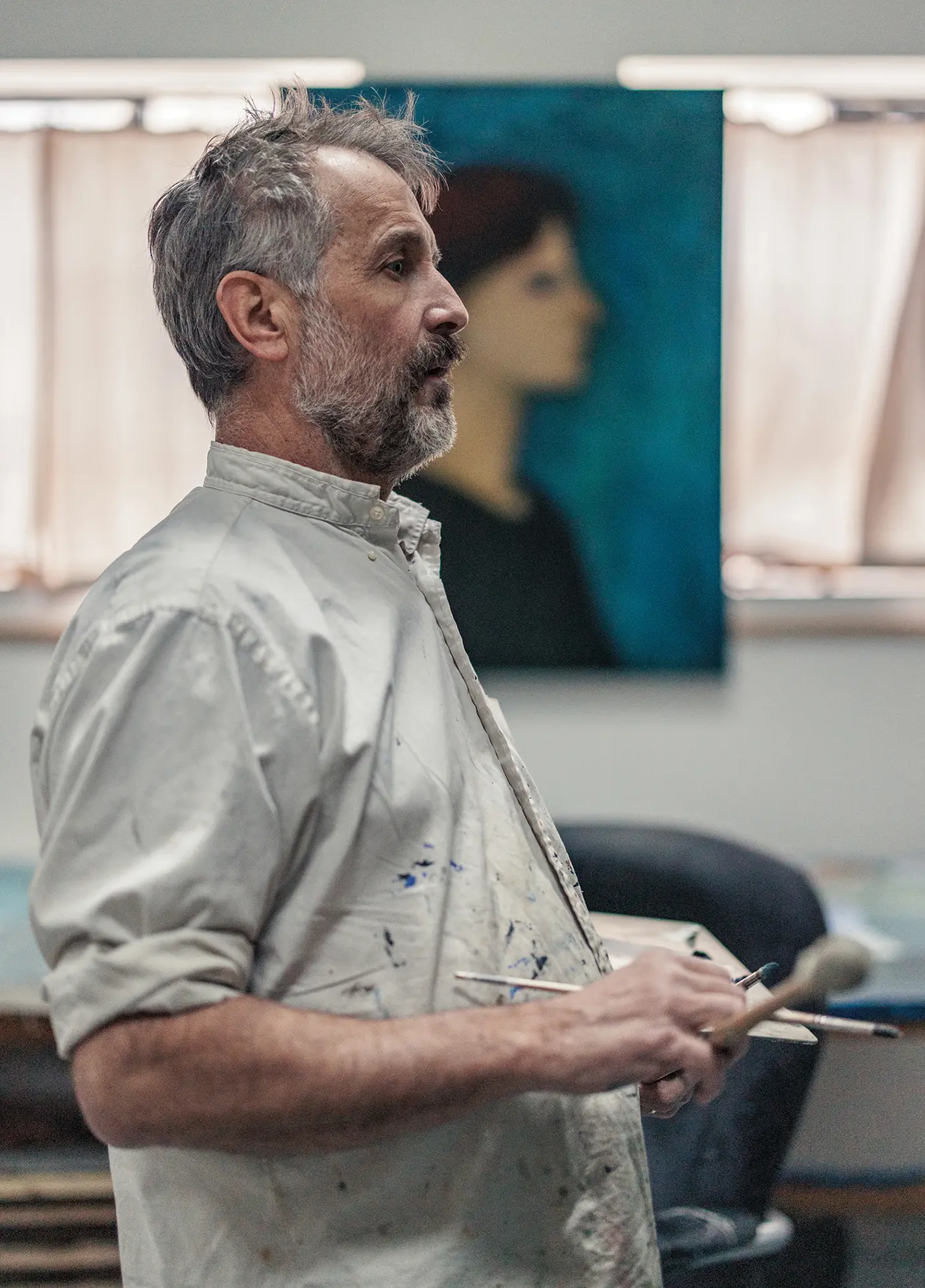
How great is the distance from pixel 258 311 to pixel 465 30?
2.00 m

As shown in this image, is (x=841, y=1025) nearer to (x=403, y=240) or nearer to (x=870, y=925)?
(x=403, y=240)

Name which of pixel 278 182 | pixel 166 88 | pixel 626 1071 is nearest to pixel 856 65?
pixel 166 88

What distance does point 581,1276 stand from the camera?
87cm

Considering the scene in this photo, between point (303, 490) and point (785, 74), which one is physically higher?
point (785, 74)

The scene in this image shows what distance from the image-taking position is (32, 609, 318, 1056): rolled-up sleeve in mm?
710

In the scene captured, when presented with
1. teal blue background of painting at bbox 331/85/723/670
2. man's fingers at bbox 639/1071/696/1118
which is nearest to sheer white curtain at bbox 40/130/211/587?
teal blue background of painting at bbox 331/85/723/670

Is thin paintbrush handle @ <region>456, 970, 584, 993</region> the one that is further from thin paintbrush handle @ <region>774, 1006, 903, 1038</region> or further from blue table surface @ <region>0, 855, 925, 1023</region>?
blue table surface @ <region>0, 855, 925, 1023</region>

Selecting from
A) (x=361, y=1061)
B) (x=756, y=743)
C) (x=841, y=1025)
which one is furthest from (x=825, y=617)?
(x=361, y=1061)

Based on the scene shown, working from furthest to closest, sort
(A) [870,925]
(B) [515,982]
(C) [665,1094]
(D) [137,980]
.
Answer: (A) [870,925]
(C) [665,1094]
(B) [515,982]
(D) [137,980]

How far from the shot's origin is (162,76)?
272 cm

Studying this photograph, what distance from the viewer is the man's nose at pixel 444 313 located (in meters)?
1.00

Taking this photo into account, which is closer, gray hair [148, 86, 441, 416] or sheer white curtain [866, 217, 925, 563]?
gray hair [148, 86, 441, 416]

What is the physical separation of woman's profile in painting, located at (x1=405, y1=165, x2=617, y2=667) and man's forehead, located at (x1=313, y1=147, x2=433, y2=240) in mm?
1684

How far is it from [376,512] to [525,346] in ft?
6.05
